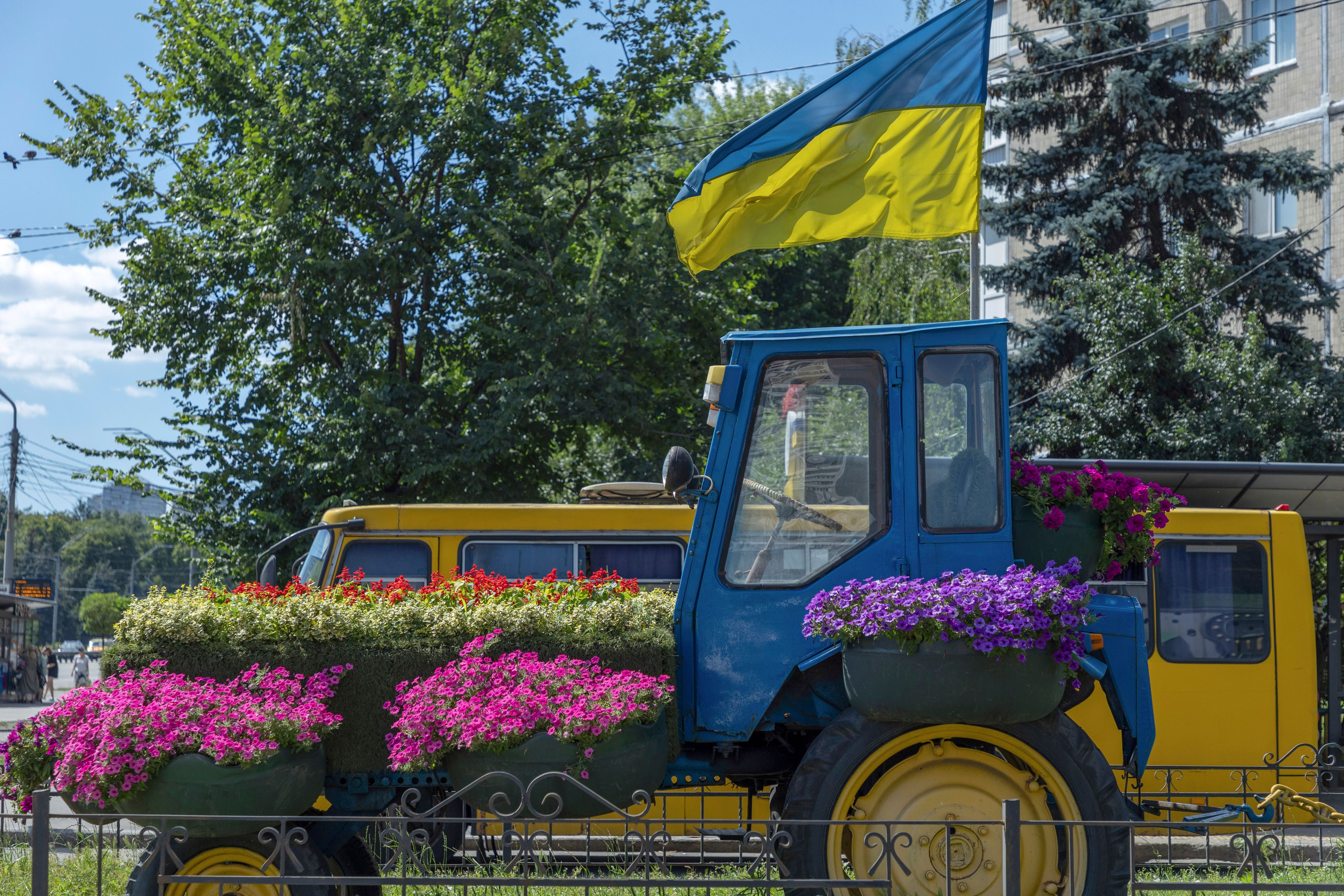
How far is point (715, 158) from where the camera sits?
6.68m

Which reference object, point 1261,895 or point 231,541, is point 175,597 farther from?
point 231,541

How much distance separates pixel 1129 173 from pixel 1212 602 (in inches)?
467

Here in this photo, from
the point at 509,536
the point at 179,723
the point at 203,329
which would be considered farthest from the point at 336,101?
the point at 179,723

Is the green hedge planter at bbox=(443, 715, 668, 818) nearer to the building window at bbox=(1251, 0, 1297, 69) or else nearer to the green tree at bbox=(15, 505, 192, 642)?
the building window at bbox=(1251, 0, 1297, 69)

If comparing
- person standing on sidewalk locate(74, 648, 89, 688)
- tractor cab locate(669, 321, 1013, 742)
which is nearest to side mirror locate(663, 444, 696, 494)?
tractor cab locate(669, 321, 1013, 742)

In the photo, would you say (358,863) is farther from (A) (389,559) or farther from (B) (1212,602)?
(B) (1212,602)

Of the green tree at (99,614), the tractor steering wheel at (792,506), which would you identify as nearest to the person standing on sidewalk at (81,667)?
the tractor steering wheel at (792,506)

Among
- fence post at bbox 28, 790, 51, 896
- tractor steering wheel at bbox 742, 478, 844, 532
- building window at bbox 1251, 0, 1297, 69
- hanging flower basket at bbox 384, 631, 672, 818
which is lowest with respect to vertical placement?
fence post at bbox 28, 790, 51, 896

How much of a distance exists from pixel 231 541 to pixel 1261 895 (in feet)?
40.3

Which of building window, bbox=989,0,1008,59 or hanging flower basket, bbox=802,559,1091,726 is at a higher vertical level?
building window, bbox=989,0,1008,59

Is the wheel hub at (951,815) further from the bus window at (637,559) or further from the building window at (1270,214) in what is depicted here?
the building window at (1270,214)

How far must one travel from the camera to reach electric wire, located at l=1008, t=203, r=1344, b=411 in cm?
1716

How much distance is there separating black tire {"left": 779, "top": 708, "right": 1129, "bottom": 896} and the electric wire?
13.2m

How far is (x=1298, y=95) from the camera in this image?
24375 mm
